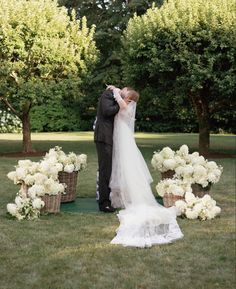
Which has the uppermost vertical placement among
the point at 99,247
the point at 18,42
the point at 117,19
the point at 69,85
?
the point at 117,19

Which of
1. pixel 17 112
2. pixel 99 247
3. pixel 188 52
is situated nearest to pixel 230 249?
pixel 99 247

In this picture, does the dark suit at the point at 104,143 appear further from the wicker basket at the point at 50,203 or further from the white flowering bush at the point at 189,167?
the white flowering bush at the point at 189,167

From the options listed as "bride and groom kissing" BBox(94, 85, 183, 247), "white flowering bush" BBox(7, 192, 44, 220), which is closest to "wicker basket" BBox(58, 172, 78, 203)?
"bride and groom kissing" BBox(94, 85, 183, 247)

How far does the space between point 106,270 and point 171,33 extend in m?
13.6

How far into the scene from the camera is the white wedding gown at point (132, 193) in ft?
23.8

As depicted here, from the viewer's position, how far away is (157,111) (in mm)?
36812

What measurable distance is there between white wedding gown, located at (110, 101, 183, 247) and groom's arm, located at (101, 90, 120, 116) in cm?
15

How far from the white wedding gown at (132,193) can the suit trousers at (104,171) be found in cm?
8

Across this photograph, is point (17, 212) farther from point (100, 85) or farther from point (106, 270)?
point (100, 85)

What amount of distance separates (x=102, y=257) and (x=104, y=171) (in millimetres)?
3026

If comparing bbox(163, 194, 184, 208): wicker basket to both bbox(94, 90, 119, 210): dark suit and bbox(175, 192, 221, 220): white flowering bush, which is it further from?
bbox(94, 90, 119, 210): dark suit

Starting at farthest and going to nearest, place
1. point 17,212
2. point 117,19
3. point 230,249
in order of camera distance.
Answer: point 117,19 → point 17,212 → point 230,249

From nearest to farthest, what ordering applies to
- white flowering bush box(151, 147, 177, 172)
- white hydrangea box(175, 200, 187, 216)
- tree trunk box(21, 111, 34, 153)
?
white hydrangea box(175, 200, 187, 216)
white flowering bush box(151, 147, 177, 172)
tree trunk box(21, 111, 34, 153)

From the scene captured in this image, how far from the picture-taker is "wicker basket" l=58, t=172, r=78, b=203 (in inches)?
385
